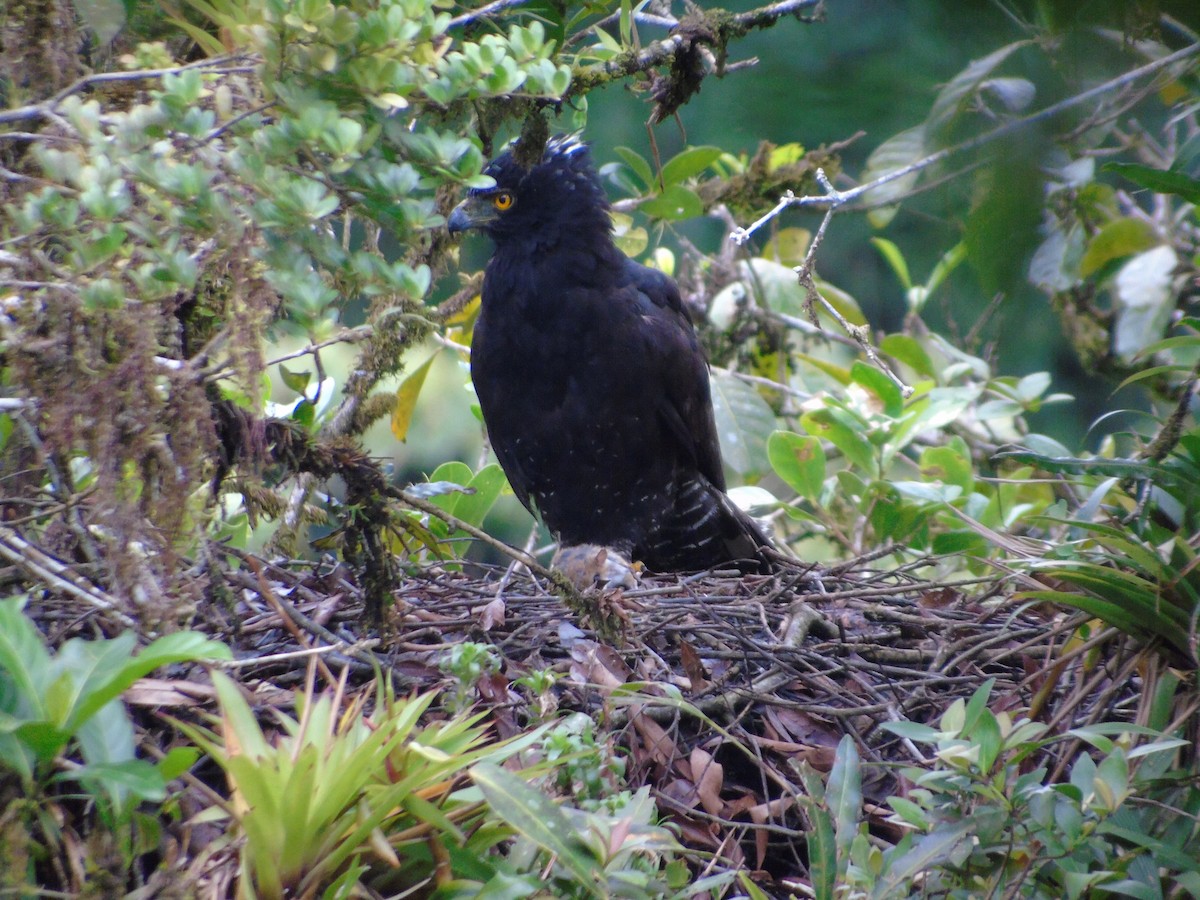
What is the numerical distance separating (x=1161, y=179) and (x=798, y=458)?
245 centimetres

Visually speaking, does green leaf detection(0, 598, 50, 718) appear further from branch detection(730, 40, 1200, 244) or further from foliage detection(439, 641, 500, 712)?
branch detection(730, 40, 1200, 244)

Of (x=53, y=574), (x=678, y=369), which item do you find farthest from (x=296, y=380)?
(x=678, y=369)

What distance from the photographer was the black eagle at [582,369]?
13.0 ft

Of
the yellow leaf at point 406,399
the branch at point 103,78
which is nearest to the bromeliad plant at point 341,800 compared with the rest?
the branch at point 103,78

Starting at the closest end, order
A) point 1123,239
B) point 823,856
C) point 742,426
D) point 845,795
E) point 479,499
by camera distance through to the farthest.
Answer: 1. point 823,856
2. point 845,795
3. point 1123,239
4. point 479,499
5. point 742,426

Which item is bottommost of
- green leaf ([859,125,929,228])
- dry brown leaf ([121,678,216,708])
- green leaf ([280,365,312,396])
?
dry brown leaf ([121,678,216,708])

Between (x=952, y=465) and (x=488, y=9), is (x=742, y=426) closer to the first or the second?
(x=952, y=465)

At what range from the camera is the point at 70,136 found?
6.01 ft

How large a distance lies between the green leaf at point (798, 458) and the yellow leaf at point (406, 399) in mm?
1379

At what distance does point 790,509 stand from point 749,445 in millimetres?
406

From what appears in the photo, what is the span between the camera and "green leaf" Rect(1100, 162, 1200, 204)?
1.54 m

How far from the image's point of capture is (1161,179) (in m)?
1.62

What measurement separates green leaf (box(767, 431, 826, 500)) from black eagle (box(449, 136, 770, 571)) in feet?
1.23

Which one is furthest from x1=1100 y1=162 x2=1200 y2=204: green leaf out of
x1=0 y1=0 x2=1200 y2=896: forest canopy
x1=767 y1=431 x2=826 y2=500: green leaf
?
x1=767 y1=431 x2=826 y2=500: green leaf
